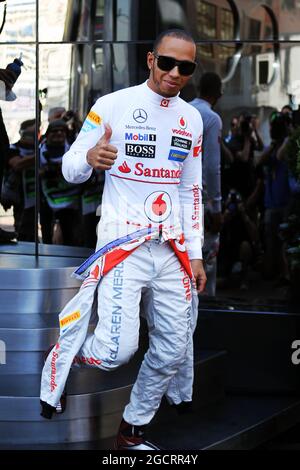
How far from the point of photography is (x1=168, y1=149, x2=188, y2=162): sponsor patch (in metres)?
4.25

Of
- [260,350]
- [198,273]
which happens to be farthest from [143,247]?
[260,350]

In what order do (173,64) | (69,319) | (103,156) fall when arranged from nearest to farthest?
(103,156) < (173,64) < (69,319)

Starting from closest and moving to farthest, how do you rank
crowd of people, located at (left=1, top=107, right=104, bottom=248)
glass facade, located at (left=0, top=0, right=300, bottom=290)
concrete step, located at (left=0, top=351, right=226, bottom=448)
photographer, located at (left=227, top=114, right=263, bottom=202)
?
concrete step, located at (left=0, top=351, right=226, bottom=448), glass facade, located at (left=0, top=0, right=300, bottom=290), photographer, located at (left=227, top=114, right=263, bottom=202), crowd of people, located at (left=1, top=107, right=104, bottom=248)

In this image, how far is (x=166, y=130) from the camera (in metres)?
4.24

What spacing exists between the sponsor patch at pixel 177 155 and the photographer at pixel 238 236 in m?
2.05

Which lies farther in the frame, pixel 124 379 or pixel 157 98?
pixel 124 379

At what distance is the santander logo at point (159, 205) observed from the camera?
13.9 ft

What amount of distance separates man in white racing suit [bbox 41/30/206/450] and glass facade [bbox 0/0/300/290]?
1927mm

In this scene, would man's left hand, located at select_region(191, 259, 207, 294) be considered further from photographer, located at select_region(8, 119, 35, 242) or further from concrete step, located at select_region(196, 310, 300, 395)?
photographer, located at select_region(8, 119, 35, 242)

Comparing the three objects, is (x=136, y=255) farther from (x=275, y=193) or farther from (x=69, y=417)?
(x=275, y=193)

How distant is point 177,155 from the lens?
4.28 meters

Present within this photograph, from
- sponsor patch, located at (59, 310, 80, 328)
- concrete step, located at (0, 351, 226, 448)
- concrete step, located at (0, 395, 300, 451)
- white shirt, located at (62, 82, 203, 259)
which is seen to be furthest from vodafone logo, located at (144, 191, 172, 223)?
concrete step, located at (0, 395, 300, 451)

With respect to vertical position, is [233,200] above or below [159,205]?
above

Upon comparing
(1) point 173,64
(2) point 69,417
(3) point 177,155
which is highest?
(1) point 173,64
